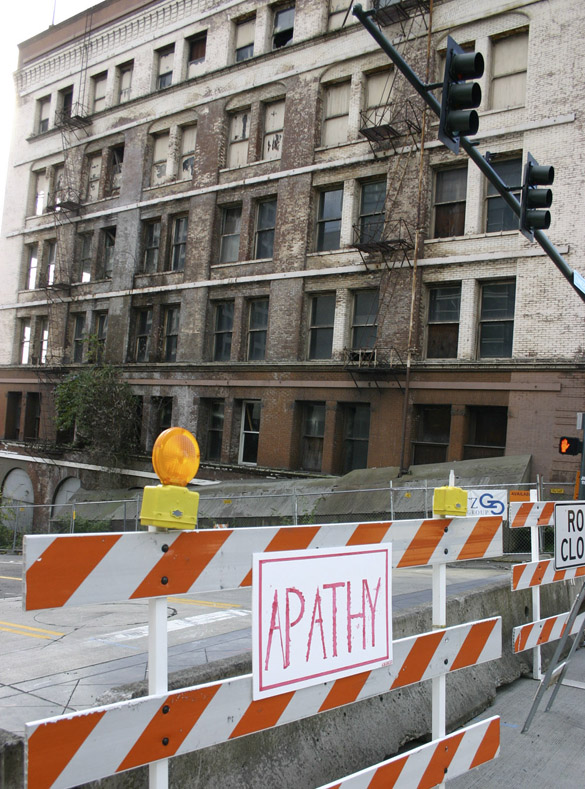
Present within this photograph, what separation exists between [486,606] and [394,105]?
21708 mm

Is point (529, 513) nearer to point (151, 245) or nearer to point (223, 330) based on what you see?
point (223, 330)

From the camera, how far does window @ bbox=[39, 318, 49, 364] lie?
37.2 meters

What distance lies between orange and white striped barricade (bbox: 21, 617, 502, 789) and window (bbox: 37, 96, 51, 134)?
137 feet

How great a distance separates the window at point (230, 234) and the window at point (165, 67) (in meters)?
7.52

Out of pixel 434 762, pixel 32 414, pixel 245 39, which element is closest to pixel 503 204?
pixel 245 39

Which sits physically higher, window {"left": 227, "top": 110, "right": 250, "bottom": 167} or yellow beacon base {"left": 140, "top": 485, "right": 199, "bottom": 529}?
window {"left": 227, "top": 110, "right": 250, "bottom": 167}

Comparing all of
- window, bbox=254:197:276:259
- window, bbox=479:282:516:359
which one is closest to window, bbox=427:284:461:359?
window, bbox=479:282:516:359

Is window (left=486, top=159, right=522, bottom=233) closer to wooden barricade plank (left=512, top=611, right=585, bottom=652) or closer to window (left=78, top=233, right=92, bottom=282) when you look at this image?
wooden barricade plank (left=512, top=611, right=585, bottom=652)

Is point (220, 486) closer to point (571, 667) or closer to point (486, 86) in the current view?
point (486, 86)

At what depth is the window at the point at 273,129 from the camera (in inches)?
1110

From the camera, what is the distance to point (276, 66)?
28094mm

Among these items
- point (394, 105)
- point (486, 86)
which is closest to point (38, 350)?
point (394, 105)

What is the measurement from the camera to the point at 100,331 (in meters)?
34.6

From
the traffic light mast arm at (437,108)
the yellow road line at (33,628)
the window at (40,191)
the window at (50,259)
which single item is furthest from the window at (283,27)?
the yellow road line at (33,628)
